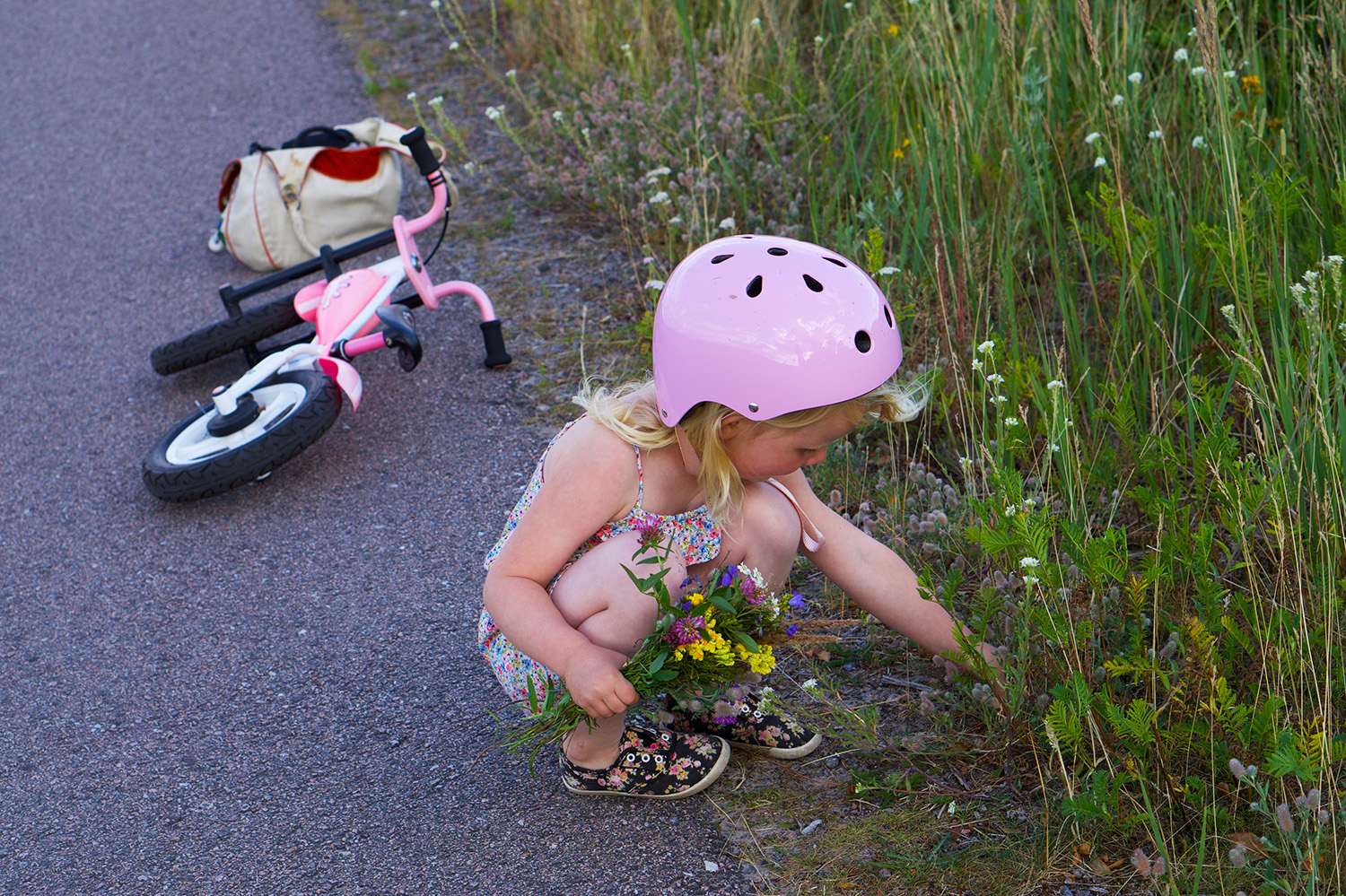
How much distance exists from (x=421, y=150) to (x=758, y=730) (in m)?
2.50

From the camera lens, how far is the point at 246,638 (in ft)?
10.4

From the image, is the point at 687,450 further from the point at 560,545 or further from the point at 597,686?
the point at 597,686

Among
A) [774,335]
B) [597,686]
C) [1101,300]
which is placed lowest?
[1101,300]

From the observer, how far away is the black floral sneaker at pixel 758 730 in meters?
2.56

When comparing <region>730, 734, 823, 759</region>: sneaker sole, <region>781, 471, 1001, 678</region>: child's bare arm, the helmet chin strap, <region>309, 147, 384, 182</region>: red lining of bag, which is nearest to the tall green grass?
<region>781, 471, 1001, 678</region>: child's bare arm

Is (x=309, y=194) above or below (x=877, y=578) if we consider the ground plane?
above

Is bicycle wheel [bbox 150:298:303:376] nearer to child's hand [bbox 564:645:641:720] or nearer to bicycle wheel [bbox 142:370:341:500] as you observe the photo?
bicycle wheel [bbox 142:370:341:500]

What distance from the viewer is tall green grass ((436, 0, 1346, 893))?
2.11 m

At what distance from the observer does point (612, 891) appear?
229 centimetres

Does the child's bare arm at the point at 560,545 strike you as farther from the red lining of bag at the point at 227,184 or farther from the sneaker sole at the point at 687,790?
the red lining of bag at the point at 227,184

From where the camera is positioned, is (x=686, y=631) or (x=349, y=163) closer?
(x=686, y=631)

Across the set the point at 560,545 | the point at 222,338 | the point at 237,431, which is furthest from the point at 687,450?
the point at 222,338

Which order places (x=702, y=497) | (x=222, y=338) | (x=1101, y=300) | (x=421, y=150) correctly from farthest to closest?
(x=222, y=338) → (x=421, y=150) → (x=1101, y=300) → (x=702, y=497)

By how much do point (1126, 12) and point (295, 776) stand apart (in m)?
3.49
